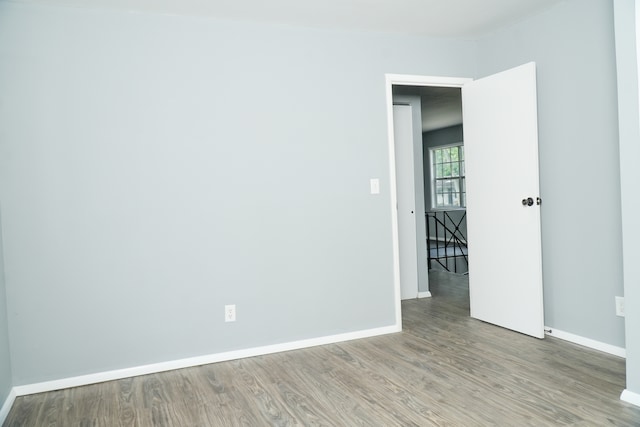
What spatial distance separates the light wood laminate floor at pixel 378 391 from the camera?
230cm

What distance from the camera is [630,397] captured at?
235 centimetres

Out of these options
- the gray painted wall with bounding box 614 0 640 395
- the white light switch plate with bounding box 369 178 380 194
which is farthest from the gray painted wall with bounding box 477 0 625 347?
the white light switch plate with bounding box 369 178 380 194

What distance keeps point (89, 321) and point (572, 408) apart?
2.74 m

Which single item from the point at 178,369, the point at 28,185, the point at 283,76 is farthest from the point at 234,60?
the point at 178,369

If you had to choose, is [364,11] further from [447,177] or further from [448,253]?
[447,177]

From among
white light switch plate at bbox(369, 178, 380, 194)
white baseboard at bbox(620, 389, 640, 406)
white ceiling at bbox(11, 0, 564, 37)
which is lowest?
white baseboard at bbox(620, 389, 640, 406)

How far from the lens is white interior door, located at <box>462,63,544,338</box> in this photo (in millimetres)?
3373

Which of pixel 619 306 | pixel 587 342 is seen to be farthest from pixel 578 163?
pixel 587 342

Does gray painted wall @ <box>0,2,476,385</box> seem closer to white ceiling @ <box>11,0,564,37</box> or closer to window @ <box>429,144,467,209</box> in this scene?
white ceiling @ <box>11,0,564,37</box>

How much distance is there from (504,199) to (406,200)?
4.53 ft

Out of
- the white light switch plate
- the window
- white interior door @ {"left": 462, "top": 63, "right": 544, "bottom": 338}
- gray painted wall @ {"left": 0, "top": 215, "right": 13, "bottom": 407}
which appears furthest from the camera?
the window

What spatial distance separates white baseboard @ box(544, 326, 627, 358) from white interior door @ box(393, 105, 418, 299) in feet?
5.10

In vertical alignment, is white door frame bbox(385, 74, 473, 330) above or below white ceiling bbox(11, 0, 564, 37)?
below

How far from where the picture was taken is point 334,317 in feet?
11.6
